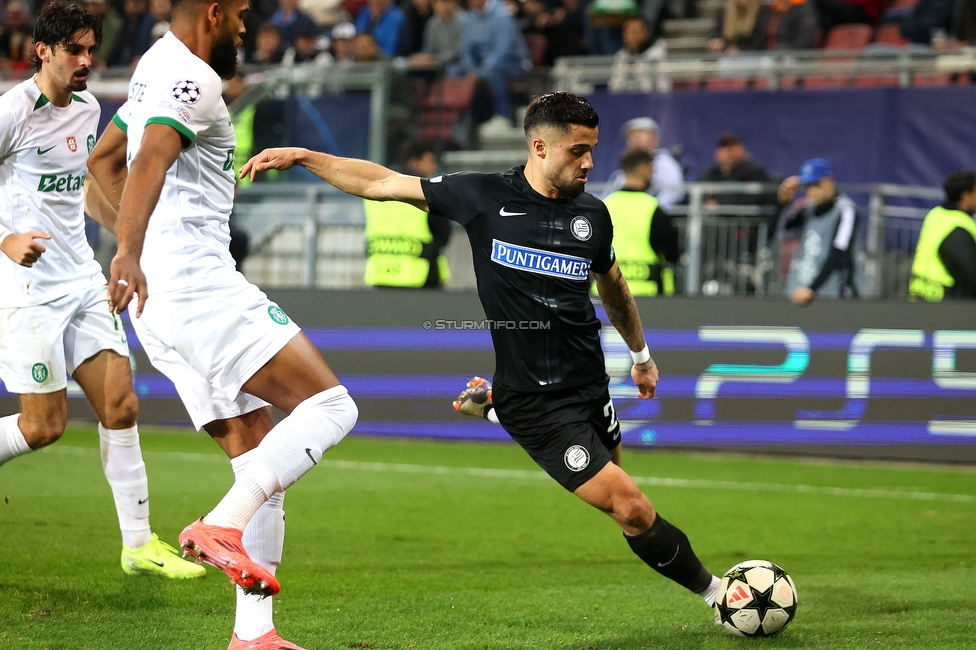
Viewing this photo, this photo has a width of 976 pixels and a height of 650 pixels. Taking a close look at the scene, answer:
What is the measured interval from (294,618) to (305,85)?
994 cm

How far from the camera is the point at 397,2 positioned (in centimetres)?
1689

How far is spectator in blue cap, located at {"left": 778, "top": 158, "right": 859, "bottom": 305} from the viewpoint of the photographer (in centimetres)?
1051

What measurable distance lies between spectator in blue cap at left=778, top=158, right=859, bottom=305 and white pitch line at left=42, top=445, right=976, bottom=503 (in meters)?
2.31

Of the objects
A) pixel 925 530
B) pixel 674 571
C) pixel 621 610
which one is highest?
pixel 674 571

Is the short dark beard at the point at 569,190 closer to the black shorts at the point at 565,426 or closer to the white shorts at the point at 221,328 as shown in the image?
the black shorts at the point at 565,426

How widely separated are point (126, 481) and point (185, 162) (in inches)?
82.4

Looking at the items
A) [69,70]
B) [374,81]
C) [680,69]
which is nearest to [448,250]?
[374,81]

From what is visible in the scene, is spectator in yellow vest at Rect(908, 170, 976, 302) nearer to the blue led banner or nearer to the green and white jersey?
the blue led banner

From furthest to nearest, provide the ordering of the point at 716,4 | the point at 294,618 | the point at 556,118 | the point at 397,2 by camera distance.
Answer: the point at 397,2, the point at 716,4, the point at 294,618, the point at 556,118

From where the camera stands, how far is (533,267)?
15.0 ft

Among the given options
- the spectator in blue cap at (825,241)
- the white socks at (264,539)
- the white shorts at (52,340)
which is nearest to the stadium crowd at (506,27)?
the spectator in blue cap at (825,241)

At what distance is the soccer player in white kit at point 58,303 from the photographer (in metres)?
5.41

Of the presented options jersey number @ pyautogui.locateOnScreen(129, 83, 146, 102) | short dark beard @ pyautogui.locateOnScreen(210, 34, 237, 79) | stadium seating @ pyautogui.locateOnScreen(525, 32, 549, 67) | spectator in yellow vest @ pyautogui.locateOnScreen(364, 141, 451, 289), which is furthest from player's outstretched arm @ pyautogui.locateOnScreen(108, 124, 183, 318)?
stadium seating @ pyautogui.locateOnScreen(525, 32, 549, 67)

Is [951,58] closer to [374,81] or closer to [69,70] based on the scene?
[374,81]
